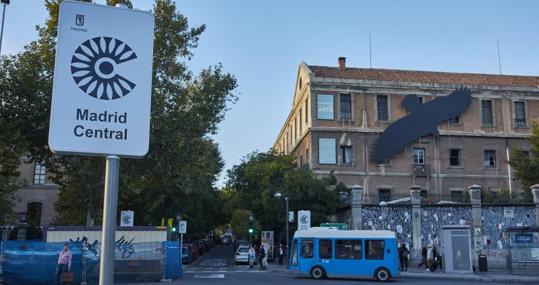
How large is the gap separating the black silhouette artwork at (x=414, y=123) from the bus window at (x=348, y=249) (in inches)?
883

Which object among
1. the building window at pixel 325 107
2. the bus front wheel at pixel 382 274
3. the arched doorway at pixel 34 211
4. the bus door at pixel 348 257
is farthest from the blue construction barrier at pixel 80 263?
the arched doorway at pixel 34 211

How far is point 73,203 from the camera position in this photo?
36.7 m

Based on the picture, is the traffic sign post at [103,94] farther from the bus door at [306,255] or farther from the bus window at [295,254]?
the bus window at [295,254]

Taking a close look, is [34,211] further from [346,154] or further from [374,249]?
[374,249]

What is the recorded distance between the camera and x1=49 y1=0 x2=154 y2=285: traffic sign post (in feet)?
10.8

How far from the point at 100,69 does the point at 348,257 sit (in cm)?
2627

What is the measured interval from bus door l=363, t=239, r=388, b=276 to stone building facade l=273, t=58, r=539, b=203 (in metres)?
20.5

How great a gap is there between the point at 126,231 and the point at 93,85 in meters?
23.9

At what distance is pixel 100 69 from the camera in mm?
3383

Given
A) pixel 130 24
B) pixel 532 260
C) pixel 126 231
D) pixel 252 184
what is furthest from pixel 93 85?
pixel 252 184

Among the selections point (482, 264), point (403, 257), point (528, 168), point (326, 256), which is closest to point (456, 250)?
point (403, 257)

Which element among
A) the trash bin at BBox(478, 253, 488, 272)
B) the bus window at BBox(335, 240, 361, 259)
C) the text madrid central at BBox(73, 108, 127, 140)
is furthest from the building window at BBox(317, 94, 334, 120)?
the text madrid central at BBox(73, 108, 127, 140)

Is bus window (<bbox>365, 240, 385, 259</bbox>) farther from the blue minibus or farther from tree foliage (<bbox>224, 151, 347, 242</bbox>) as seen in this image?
tree foliage (<bbox>224, 151, 347, 242</bbox>)

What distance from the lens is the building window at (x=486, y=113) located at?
52188mm
